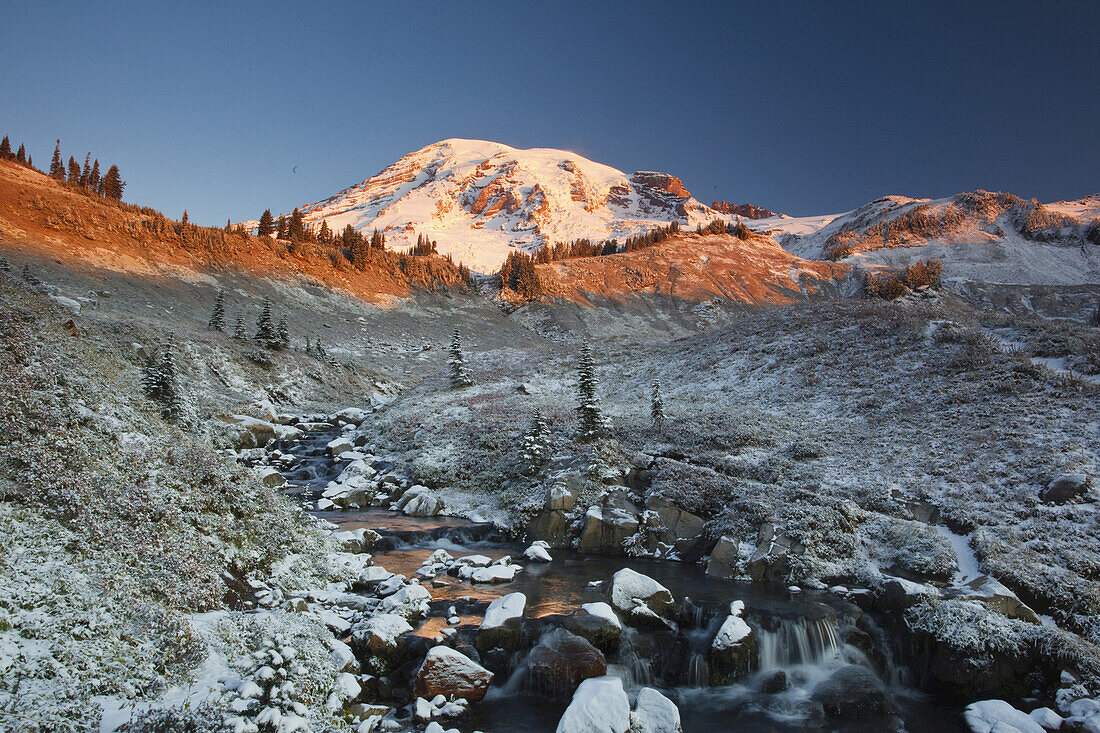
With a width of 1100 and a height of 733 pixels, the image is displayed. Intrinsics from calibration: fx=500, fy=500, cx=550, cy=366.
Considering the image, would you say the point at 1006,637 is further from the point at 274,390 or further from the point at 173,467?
the point at 274,390

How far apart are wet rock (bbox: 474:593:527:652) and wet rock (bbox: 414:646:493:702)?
0.90m

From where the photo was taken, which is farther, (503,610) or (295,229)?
(295,229)

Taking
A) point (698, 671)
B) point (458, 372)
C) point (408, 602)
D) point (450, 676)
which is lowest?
point (698, 671)

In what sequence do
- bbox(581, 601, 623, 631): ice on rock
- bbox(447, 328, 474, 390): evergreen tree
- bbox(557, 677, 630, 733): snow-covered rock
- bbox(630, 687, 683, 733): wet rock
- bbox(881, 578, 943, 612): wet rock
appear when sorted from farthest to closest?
bbox(447, 328, 474, 390): evergreen tree
bbox(881, 578, 943, 612): wet rock
bbox(581, 601, 623, 631): ice on rock
bbox(630, 687, 683, 733): wet rock
bbox(557, 677, 630, 733): snow-covered rock

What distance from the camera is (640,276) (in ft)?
442

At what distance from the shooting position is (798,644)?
11109 mm

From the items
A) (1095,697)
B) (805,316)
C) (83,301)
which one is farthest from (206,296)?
(1095,697)

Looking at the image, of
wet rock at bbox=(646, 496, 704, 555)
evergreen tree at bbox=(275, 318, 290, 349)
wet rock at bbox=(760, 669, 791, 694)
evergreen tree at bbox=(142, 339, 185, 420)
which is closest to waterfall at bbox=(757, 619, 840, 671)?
wet rock at bbox=(760, 669, 791, 694)

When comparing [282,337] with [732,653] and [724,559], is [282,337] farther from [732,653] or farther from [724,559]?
[732,653]

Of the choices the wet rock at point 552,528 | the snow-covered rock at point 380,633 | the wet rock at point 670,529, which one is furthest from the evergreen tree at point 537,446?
the snow-covered rock at point 380,633

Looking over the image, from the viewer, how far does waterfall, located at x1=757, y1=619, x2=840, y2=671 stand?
10.9 metres

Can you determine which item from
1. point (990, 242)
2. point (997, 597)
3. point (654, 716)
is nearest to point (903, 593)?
point (997, 597)

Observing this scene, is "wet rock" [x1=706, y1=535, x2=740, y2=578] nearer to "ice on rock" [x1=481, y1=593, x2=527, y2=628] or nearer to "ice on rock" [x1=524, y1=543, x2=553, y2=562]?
"ice on rock" [x1=524, y1=543, x2=553, y2=562]

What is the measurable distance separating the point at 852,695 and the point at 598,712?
216 inches
